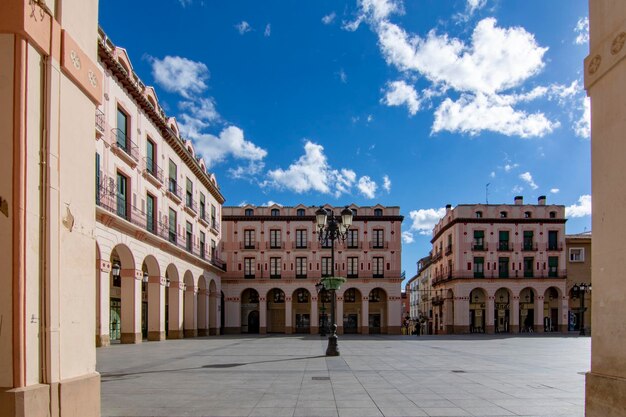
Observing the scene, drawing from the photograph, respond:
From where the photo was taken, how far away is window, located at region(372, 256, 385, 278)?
50.0 m

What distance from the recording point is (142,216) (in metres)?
26.4

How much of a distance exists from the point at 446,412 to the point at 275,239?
43478 mm

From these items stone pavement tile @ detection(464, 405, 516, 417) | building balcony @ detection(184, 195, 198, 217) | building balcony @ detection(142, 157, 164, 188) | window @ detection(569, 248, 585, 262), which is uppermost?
building balcony @ detection(142, 157, 164, 188)

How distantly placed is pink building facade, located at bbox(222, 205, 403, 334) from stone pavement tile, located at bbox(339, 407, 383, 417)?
41505 millimetres

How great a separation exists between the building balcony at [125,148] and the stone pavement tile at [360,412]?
18856 mm

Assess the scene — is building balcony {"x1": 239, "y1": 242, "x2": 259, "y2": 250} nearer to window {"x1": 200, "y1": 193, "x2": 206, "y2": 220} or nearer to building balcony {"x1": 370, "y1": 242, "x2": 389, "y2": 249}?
window {"x1": 200, "y1": 193, "x2": 206, "y2": 220}

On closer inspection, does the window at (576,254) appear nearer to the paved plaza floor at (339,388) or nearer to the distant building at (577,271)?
the distant building at (577,271)

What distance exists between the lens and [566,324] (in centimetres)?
5075

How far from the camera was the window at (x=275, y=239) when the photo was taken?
50.8m

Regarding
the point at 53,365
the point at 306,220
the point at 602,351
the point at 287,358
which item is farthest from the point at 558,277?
the point at 53,365

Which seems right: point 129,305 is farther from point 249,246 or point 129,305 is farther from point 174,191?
point 249,246

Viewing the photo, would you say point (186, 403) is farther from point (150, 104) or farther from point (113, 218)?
point (150, 104)

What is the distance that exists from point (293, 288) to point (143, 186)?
85.7 feet

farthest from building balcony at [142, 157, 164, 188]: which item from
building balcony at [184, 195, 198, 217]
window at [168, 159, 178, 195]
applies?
building balcony at [184, 195, 198, 217]
